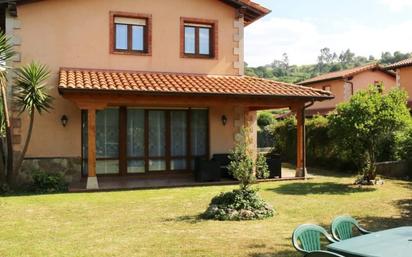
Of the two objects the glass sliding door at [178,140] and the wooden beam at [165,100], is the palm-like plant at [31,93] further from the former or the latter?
the glass sliding door at [178,140]

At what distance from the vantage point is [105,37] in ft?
49.8

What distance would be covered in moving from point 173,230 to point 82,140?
7.75 metres

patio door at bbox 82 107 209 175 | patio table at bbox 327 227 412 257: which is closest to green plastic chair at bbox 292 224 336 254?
patio table at bbox 327 227 412 257

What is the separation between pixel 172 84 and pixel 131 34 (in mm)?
2683

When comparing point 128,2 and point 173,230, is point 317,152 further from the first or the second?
point 173,230

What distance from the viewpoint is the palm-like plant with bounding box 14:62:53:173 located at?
1280cm

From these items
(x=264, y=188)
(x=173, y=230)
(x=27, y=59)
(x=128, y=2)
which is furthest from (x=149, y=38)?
(x=173, y=230)

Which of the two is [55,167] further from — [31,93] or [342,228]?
[342,228]

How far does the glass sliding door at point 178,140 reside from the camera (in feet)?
52.4

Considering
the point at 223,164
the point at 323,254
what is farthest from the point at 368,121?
the point at 323,254

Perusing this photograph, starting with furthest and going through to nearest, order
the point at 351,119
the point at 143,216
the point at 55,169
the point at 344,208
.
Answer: the point at 55,169
the point at 351,119
the point at 344,208
the point at 143,216

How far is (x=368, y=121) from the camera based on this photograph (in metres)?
13.0

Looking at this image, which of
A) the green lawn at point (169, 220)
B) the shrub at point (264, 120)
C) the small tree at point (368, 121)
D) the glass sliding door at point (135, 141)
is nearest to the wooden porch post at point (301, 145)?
the small tree at point (368, 121)

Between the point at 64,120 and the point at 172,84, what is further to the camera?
the point at 64,120
